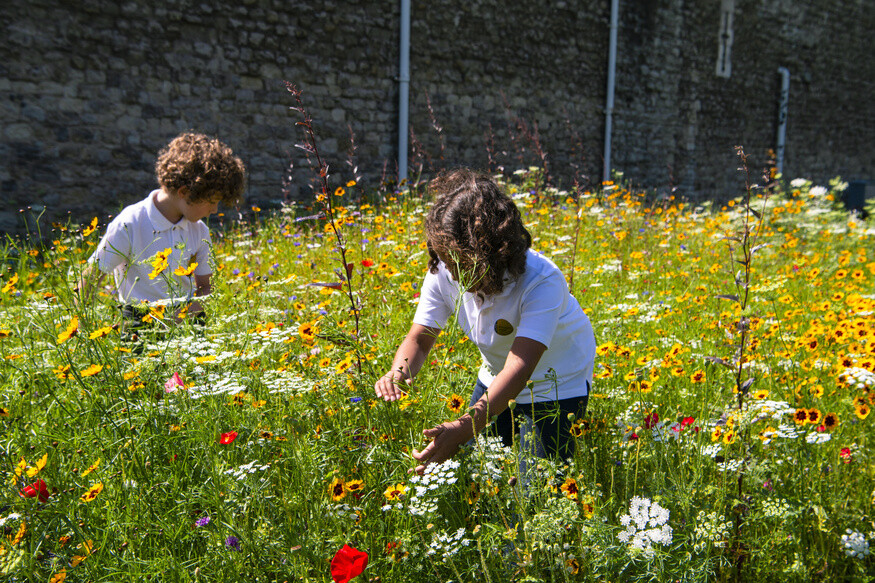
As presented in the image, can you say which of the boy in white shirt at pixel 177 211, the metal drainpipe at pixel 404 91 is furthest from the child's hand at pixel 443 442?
the metal drainpipe at pixel 404 91

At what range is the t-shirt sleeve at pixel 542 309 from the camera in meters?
1.75

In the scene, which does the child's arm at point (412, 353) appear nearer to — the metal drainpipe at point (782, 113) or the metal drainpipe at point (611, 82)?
the metal drainpipe at point (611, 82)

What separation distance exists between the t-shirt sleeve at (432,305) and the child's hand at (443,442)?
1.86 ft

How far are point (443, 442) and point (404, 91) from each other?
7734mm

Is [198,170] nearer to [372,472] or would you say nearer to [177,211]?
[177,211]

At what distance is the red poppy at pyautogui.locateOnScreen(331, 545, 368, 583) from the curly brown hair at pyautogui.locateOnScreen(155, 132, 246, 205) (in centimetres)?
212

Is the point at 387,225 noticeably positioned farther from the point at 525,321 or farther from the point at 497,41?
the point at 497,41

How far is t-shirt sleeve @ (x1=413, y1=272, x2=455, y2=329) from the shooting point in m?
2.05

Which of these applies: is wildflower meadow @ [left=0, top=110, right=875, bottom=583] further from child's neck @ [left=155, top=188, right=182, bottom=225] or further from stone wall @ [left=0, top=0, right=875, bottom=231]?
stone wall @ [left=0, top=0, right=875, bottom=231]

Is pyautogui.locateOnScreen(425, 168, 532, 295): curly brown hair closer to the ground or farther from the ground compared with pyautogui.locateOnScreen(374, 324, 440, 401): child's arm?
farther from the ground

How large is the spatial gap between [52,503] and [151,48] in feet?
21.0

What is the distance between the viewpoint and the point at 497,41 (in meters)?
9.66

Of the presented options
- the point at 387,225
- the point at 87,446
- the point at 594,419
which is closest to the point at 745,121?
the point at 387,225

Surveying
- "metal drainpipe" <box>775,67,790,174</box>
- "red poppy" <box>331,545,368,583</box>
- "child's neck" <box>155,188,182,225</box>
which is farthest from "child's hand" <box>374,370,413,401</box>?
"metal drainpipe" <box>775,67,790,174</box>
